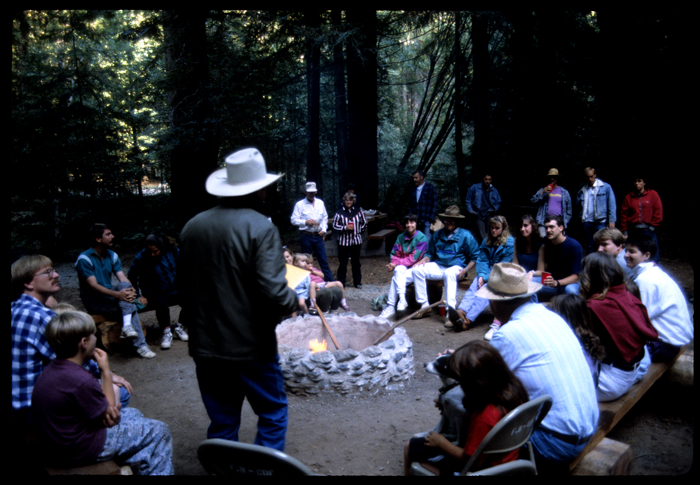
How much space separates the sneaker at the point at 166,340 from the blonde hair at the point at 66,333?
10.2 feet

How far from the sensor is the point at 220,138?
1043 centimetres

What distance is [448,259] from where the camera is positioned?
6.27 metres

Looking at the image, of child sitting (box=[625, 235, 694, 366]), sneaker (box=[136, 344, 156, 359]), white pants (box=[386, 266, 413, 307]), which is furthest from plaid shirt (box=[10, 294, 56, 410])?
white pants (box=[386, 266, 413, 307])

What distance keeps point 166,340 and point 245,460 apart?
4.02m

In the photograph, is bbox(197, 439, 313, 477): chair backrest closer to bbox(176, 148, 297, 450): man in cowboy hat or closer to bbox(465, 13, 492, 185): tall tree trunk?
bbox(176, 148, 297, 450): man in cowboy hat

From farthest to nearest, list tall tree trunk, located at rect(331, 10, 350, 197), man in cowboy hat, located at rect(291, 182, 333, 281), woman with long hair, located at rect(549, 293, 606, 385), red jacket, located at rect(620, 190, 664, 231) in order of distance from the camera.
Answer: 1. tall tree trunk, located at rect(331, 10, 350, 197)
2. man in cowboy hat, located at rect(291, 182, 333, 281)
3. red jacket, located at rect(620, 190, 664, 231)
4. woman with long hair, located at rect(549, 293, 606, 385)

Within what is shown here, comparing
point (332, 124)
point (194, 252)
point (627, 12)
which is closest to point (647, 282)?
point (194, 252)

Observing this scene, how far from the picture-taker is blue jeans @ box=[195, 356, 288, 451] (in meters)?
2.40

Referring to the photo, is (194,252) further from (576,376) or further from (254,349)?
(576,376)

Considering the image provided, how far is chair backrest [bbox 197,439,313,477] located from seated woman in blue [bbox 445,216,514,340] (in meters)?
4.30

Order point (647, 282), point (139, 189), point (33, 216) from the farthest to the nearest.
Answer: point (139, 189) < point (33, 216) < point (647, 282)

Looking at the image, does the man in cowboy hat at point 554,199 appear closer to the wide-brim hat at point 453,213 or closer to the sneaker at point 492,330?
the wide-brim hat at point 453,213

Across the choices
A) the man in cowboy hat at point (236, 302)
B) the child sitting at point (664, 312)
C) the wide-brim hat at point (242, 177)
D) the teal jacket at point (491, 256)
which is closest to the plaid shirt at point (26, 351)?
the man in cowboy hat at point (236, 302)

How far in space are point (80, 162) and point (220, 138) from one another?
3.11m
